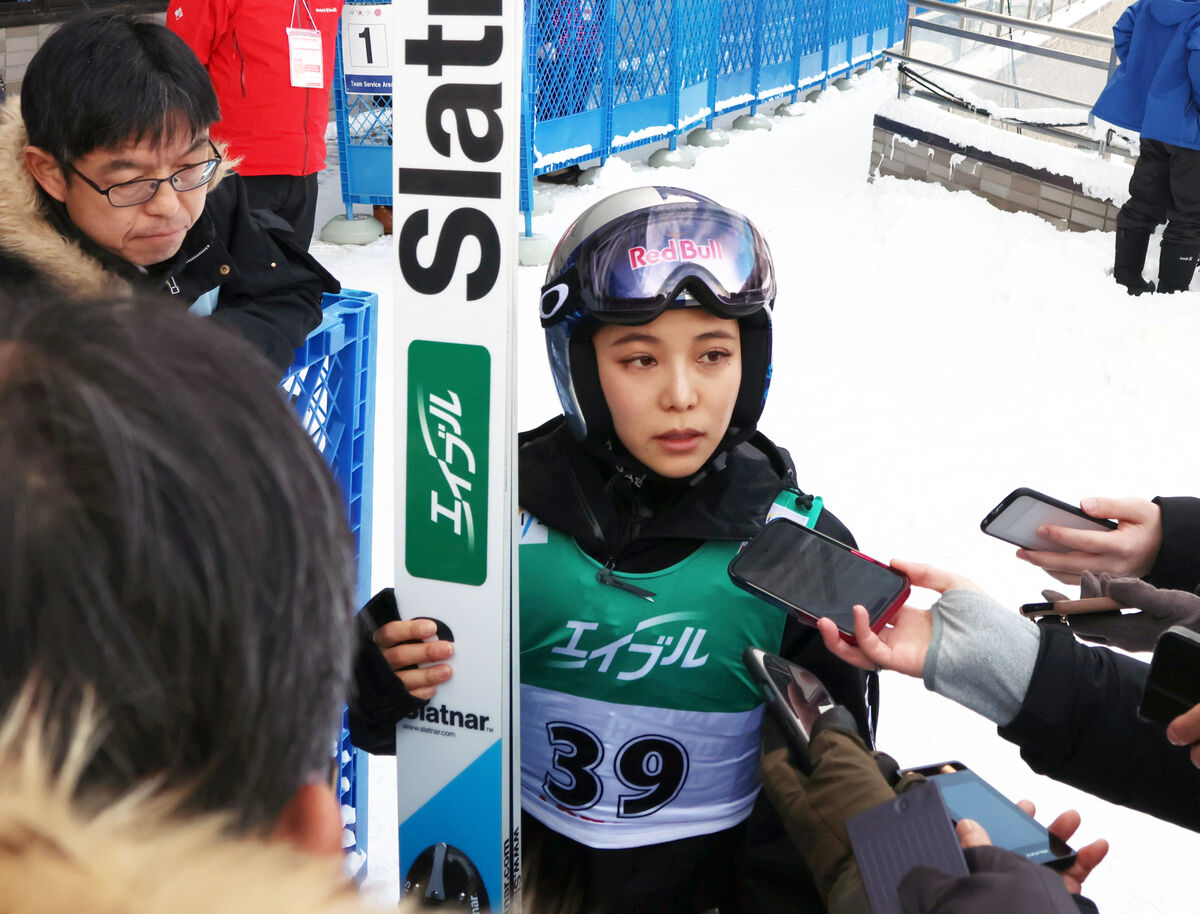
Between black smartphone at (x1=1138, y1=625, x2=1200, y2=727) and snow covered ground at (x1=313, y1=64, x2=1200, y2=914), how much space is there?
67.0 inches

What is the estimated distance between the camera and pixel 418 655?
1.55m

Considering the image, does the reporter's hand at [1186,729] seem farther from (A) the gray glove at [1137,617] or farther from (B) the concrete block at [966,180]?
(B) the concrete block at [966,180]

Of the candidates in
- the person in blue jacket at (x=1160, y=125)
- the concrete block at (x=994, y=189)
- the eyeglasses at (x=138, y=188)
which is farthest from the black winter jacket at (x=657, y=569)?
the concrete block at (x=994, y=189)

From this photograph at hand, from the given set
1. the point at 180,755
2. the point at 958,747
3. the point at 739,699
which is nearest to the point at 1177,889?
the point at 958,747

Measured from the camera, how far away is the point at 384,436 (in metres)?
4.69

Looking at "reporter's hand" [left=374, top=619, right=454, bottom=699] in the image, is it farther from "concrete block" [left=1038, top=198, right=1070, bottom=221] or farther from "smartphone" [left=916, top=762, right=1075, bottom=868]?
"concrete block" [left=1038, top=198, right=1070, bottom=221]

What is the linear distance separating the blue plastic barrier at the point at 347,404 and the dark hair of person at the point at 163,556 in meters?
1.55

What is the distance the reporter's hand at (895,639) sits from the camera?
151 centimetres

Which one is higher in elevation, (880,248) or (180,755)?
(180,755)

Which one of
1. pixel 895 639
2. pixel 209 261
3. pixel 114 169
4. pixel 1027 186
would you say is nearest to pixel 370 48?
pixel 1027 186

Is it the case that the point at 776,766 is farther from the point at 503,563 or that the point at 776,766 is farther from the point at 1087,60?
the point at 1087,60

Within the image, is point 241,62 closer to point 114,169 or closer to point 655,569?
point 114,169

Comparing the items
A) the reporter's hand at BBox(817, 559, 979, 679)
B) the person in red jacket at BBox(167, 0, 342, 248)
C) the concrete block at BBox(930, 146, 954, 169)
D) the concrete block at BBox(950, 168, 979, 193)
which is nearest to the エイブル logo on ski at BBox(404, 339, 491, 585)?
the reporter's hand at BBox(817, 559, 979, 679)

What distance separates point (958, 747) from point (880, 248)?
4.92 meters
